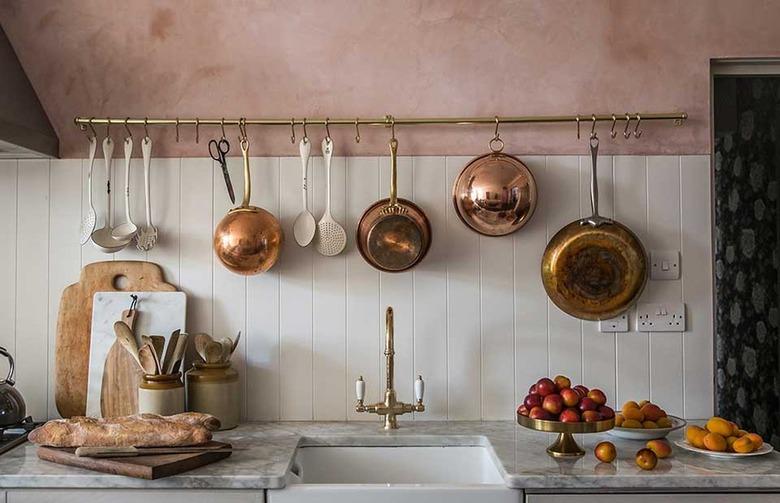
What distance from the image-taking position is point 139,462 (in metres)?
1.75

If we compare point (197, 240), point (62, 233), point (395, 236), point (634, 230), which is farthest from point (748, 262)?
point (62, 233)

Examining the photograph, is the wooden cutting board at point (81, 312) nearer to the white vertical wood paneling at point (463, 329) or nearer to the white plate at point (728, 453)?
the white vertical wood paneling at point (463, 329)

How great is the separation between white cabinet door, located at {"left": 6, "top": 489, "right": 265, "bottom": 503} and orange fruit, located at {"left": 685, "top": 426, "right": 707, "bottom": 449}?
1.00 metres

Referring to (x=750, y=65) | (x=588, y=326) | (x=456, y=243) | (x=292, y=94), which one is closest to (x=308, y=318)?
(x=456, y=243)

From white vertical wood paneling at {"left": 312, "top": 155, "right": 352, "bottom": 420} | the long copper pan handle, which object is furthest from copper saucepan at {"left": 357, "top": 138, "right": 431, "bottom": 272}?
white vertical wood paneling at {"left": 312, "top": 155, "right": 352, "bottom": 420}

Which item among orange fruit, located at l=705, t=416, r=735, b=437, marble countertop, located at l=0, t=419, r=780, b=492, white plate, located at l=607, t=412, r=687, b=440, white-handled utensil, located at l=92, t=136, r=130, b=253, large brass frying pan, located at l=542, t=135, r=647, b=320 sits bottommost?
marble countertop, located at l=0, t=419, r=780, b=492

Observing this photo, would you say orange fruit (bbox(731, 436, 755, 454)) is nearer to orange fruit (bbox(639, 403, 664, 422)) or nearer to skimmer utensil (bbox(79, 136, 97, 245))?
orange fruit (bbox(639, 403, 664, 422))

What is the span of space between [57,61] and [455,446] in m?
1.56

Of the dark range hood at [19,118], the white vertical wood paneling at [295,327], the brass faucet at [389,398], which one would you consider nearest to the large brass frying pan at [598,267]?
the brass faucet at [389,398]

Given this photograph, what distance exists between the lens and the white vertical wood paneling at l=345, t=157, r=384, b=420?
2.34 meters

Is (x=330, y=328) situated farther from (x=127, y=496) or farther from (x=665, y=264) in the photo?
(x=665, y=264)

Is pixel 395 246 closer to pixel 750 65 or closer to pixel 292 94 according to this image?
pixel 292 94

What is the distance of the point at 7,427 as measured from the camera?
2086mm

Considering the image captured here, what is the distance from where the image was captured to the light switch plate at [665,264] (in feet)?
7.62
